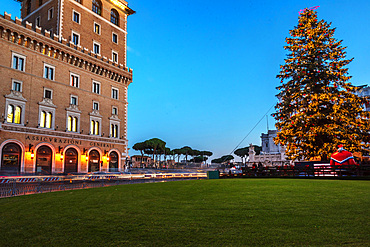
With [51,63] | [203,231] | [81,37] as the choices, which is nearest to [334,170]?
[203,231]

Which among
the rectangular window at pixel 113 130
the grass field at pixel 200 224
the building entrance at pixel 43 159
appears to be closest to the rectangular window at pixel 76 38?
the rectangular window at pixel 113 130

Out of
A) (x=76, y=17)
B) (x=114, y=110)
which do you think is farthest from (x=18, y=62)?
(x=114, y=110)

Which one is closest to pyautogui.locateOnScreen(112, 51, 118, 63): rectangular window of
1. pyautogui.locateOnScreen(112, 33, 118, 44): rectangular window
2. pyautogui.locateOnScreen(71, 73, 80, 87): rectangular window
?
pyautogui.locateOnScreen(112, 33, 118, 44): rectangular window

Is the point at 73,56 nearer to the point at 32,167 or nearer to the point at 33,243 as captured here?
the point at 32,167

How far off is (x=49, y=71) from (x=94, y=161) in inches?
564

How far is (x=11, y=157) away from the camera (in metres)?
31.0

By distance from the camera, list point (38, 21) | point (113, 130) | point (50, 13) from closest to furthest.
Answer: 1. point (50, 13)
2. point (38, 21)
3. point (113, 130)

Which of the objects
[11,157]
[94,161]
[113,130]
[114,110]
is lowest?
[94,161]

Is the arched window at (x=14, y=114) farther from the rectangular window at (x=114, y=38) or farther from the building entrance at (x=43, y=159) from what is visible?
the rectangular window at (x=114, y=38)

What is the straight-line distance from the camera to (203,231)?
576cm

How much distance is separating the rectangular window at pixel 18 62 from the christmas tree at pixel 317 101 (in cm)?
3004

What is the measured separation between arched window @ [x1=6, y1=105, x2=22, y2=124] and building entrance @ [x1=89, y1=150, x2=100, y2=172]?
11.5 metres

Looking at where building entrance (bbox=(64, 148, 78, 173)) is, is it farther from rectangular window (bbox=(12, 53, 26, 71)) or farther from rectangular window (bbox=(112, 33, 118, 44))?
rectangular window (bbox=(112, 33, 118, 44))

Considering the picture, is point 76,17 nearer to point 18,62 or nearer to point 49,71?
point 49,71
